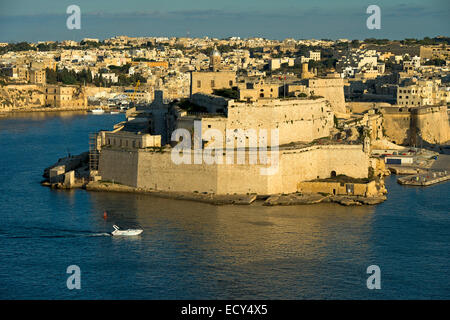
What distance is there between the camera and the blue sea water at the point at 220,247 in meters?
15.6

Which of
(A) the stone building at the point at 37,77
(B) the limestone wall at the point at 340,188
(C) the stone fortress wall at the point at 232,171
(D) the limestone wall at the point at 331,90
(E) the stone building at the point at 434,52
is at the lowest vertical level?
(B) the limestone wall at the point at 340,188

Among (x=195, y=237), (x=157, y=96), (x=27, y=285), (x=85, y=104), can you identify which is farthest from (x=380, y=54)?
(x=27, y=285)

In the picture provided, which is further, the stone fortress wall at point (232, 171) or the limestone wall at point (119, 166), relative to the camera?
the limestone wall at point (119, 166)

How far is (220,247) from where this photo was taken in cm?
1802

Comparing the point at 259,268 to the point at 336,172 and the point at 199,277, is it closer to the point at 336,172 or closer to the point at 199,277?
the point at 199,277

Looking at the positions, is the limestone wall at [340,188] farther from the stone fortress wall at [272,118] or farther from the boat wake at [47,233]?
the boat wake at [47,233]

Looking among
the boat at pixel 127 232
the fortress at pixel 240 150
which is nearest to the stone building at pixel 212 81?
the fortress at pixel 240 150

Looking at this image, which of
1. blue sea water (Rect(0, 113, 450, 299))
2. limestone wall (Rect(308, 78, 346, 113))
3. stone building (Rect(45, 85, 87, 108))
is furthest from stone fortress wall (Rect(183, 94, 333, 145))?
stone building (Rect(45, 85, 87, 108))

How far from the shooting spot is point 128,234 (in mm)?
18906

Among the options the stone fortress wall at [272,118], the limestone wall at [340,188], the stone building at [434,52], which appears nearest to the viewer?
the limestone wall at [340,188]

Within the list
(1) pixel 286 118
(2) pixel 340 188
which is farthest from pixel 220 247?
(1) pixel 286 118

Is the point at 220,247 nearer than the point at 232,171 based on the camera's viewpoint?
Yes

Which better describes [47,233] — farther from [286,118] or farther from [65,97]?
[65,97]

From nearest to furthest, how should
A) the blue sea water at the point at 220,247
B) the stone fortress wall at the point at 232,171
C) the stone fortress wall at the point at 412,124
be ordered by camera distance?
1. the blue sea water at the point at 220,247
2. the stone fortress wall at the point at 232,171
3. the stone fortress wall at the point at 412,124
